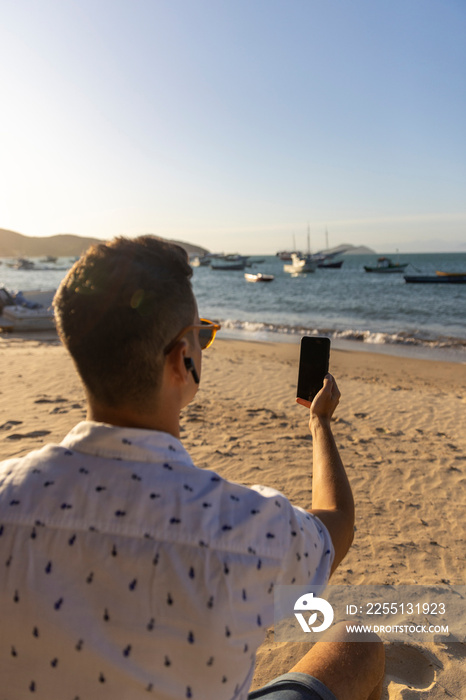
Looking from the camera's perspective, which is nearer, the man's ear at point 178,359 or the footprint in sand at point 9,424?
the man's ear at point 178,359

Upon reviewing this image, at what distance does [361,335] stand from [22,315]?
40.4ft

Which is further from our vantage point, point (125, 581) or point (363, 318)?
point (363, 318)

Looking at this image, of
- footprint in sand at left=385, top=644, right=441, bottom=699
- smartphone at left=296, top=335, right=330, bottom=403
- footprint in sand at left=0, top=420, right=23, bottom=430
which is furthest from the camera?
footprint in sand at left=0, top=420, right=23, bottom=430

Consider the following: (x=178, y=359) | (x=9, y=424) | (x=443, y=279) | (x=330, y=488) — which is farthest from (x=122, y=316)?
(x=443, y=279)

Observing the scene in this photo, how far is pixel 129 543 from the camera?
909 millimetres

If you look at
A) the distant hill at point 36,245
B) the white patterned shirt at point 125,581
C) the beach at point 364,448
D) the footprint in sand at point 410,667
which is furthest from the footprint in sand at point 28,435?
the distant hill at point 36,245

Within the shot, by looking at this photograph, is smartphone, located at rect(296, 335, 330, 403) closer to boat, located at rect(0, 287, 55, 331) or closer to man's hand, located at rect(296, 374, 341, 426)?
man's hand, located at rect(296, 374, 341, 426)

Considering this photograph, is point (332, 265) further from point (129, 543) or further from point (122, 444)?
point (129, 543)

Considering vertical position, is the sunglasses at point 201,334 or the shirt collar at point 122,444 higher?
the sunglasses at point 201,334

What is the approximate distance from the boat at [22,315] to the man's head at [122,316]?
15150 mm

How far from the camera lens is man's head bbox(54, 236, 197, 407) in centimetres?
102

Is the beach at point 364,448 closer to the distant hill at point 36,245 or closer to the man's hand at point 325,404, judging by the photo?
the man's hand at point 325,404

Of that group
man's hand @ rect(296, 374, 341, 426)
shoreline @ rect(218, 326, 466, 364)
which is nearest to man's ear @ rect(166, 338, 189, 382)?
man's hand @ rect(296, 374, 341, 426)

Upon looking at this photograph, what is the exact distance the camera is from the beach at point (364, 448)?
2.82 m
